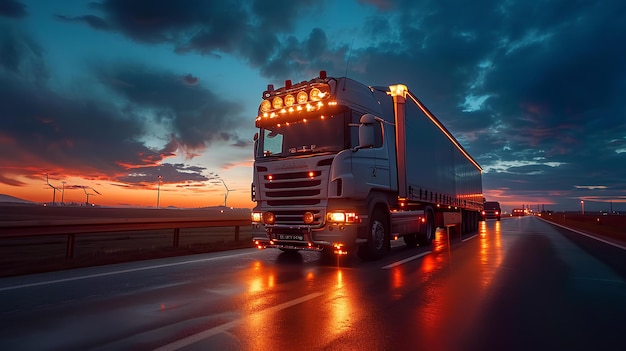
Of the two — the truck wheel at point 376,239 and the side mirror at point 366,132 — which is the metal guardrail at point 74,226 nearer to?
the truck wheel at point 376,239

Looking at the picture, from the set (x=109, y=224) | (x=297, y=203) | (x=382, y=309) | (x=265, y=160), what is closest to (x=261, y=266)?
(x=297, y=203)

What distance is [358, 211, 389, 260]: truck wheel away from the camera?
8.96m

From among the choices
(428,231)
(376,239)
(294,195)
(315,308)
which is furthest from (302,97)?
(428,231)

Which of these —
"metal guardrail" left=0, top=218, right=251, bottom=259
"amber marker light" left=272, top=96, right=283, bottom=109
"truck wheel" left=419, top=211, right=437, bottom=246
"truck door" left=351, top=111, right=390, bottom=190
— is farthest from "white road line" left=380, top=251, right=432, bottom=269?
"metal guardrail" left=0, top=218, right=251, bottom=259

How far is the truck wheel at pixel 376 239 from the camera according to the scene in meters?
8.96

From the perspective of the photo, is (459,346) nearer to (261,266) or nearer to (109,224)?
(261,266)

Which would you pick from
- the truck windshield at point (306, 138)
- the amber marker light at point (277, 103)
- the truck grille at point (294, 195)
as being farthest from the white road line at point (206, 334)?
the amber marker light at point (277, 103)

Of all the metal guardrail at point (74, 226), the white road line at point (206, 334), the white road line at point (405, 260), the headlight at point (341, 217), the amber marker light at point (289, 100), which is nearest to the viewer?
the white road line at point (206, 334)

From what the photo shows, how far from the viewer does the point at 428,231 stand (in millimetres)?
13156

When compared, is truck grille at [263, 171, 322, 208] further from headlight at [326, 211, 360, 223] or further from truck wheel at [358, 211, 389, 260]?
truck wheel at [358, 211, 389, 260]

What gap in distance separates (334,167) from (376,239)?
7.41 feet

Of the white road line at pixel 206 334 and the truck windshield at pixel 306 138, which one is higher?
the truck windshield at pixel 306 138

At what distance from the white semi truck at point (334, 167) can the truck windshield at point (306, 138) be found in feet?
0.07

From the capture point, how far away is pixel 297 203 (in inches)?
336
